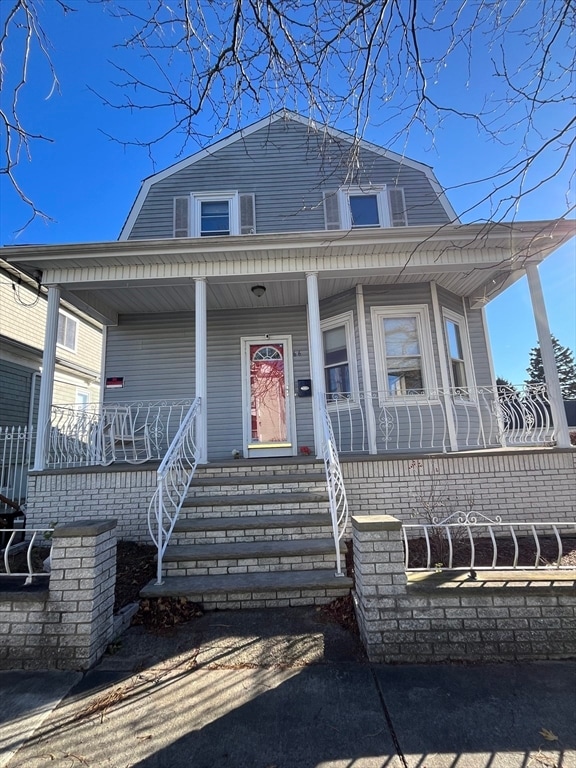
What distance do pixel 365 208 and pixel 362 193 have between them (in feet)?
1.11

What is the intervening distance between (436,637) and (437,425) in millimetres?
4180

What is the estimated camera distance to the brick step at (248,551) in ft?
11.4

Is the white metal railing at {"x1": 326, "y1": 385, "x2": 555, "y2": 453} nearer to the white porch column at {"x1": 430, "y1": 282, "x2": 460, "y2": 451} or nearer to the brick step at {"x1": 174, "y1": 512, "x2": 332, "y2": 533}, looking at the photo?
the white porch column at {"x1": 430, "y1": 282, "x2": 460, "y2": 451}

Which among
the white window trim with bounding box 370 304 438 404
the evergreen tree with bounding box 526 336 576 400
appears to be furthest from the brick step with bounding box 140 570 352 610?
the evergreen tree with bounding box 526 336 576 400

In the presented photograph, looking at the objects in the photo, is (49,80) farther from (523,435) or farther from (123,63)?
(523,435)

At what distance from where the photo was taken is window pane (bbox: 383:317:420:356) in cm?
657

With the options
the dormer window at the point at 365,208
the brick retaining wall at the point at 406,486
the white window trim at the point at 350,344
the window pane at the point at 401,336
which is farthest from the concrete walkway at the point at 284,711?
the dormer window at the point at 365,208

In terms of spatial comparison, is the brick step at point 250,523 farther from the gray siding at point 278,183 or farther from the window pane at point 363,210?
the window pane at point 363,210

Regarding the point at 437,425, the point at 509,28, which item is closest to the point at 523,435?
the point at 437,425

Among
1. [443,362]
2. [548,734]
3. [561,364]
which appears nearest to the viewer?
[548,734]

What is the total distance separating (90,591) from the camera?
2457 millimetres

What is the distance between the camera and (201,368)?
5363mm

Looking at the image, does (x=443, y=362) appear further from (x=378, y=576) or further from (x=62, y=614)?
(x=62, y=614)

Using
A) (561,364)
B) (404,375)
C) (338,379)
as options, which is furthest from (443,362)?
(561,364)
